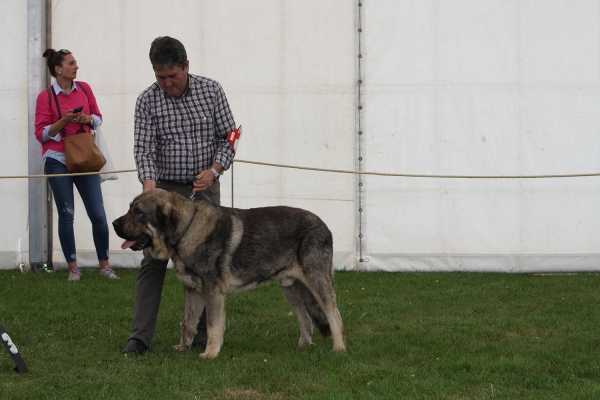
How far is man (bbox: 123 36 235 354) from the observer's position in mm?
6027

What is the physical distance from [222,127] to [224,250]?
1007 mm

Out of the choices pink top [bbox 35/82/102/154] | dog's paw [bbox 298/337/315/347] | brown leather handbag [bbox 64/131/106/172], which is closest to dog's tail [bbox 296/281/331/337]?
dog's paw [bbox 298/337/315/347]

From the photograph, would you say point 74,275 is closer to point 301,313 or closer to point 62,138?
point 62,138

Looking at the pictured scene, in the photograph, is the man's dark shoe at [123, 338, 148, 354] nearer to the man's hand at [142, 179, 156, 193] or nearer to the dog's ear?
the dog's ear

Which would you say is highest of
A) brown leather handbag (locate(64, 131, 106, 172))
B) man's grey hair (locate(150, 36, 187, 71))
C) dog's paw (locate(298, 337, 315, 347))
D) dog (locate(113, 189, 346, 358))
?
man's grey hair (locate(150, 36, 187, 71))

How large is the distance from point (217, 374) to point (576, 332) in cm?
301

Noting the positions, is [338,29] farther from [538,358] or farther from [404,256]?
[538,358]

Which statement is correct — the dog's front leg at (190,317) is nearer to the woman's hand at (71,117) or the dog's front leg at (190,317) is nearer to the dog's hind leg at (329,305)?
the dog's hind leg at (329,305)

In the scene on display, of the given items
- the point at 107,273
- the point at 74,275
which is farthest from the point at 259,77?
the point at 74,275

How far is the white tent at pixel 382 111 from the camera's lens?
980cm

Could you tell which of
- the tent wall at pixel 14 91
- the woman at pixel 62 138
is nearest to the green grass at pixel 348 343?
the woman at pixel 62 138

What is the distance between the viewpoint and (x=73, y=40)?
402 inches

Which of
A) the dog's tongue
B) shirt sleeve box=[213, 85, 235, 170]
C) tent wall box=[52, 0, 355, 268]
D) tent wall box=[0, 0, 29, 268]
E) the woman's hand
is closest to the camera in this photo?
the dog's tongue

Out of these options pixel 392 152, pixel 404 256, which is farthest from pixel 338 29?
pixel 404 256
